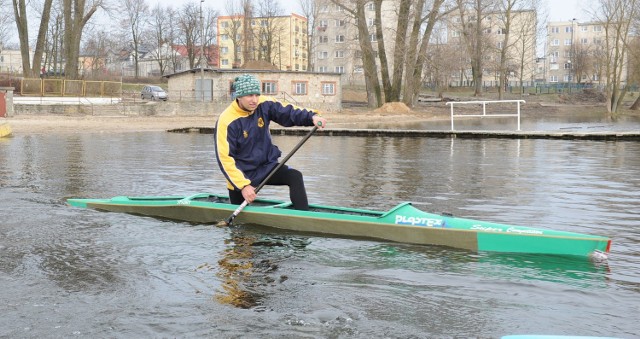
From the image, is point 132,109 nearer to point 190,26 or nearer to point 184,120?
point 184,120

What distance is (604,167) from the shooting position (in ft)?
51.5

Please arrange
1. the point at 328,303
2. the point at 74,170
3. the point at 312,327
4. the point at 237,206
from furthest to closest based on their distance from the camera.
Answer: the point at 74,170
the point at 237,206
the point at 328,303
the point at 312,327

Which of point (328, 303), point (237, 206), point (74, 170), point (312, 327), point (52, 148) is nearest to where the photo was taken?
point (312, 327)

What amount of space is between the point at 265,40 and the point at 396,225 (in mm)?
88148

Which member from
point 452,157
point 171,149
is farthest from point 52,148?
point 452,157

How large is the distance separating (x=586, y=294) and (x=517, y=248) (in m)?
1.19

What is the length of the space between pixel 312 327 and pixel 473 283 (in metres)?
1.80

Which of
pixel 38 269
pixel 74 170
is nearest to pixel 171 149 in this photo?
pixel 74 170

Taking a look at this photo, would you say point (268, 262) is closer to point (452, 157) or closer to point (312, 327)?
point (312, 327)

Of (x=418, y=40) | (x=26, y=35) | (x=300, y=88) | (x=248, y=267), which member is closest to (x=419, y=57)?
(x=418, y=40)

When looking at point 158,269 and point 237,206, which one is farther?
point 237,206

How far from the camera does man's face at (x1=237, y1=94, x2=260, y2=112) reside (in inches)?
300

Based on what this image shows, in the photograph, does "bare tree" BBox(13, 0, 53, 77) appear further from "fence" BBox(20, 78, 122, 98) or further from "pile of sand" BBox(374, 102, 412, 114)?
"pile of sand" BBox(374, 102, 412, 114)

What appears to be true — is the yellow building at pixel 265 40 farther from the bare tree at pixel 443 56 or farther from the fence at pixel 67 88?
the fence at pixel 67 88
